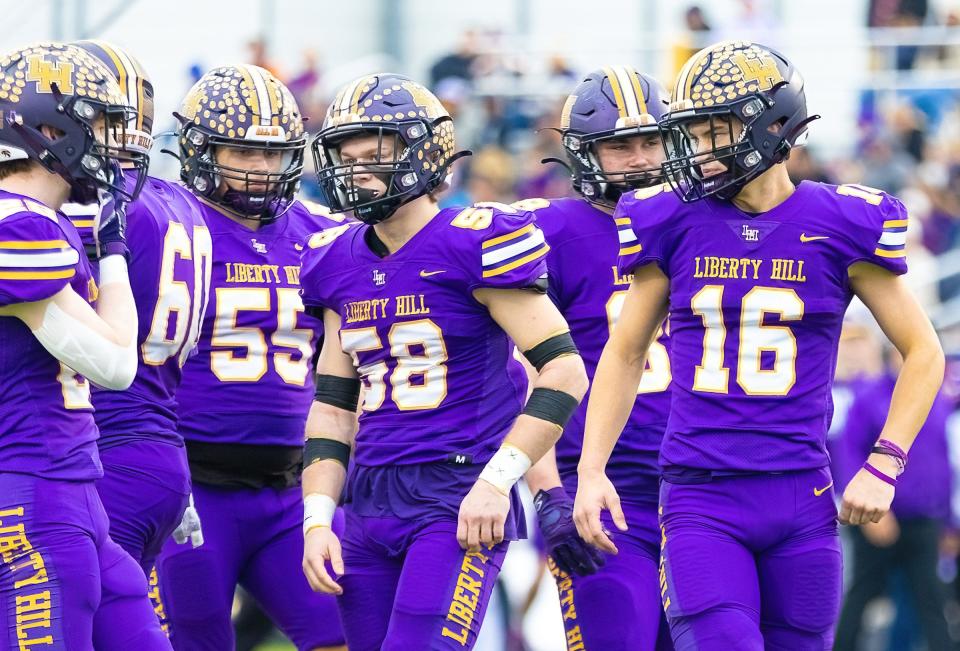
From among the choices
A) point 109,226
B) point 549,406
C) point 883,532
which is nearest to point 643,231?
point 549,406

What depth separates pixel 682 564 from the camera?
14.0ft

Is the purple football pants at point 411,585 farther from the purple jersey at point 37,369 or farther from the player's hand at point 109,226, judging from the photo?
the player's hand at point 109,226

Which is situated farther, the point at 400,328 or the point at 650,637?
the point at 650,637

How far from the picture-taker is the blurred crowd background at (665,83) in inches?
341

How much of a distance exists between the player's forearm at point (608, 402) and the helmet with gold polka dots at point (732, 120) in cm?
51

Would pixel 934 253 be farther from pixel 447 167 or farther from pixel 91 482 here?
pixel 91 482

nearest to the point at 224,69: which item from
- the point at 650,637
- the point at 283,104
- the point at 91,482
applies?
the point at 283,104

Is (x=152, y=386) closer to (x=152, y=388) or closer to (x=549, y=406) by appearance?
(x=152, y=388)

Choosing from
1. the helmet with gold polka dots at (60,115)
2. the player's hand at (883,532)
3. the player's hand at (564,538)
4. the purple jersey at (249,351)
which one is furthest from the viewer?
the player's hand at (883,532)

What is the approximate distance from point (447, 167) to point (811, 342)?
3.83ft

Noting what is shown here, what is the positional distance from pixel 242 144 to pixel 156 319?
0.83 meters

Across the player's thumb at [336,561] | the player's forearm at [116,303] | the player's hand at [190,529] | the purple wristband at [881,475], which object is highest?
the player's forearm at [116,303]

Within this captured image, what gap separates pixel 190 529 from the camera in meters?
5.02

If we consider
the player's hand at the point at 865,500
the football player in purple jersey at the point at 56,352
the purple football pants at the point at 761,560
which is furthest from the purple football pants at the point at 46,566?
the player's hand at the point at 865,500
